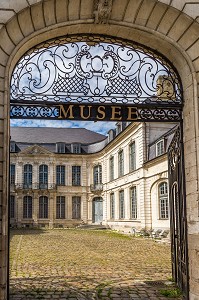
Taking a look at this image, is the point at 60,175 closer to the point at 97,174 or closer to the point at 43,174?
the point at 43,174

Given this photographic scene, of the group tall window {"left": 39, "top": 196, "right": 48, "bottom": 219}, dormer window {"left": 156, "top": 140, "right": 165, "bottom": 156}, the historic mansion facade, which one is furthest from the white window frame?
tall window {"left": 39, "top": 196, "right": 48, "bottom": 219}

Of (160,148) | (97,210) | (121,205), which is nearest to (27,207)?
(97,210)

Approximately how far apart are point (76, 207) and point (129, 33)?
32503mm

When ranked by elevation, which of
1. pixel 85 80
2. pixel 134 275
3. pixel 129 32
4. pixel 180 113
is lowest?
pixel 134 275

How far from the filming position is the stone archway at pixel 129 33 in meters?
5.33

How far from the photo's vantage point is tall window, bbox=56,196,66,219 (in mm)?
37094

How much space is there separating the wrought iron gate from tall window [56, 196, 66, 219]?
30330mm

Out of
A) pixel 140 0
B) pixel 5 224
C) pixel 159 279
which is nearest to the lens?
pixel 5 224

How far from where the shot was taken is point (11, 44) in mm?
5441

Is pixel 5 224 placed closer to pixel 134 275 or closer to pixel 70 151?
pixel 134 275

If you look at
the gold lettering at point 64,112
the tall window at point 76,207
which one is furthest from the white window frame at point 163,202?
the tall window at point 76,207

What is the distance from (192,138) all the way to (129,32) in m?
1.88

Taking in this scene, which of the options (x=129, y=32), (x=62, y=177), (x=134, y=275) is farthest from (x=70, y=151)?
(x=129, y=32)

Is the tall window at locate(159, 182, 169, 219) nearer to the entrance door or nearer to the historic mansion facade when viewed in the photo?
the historic mansion facade
